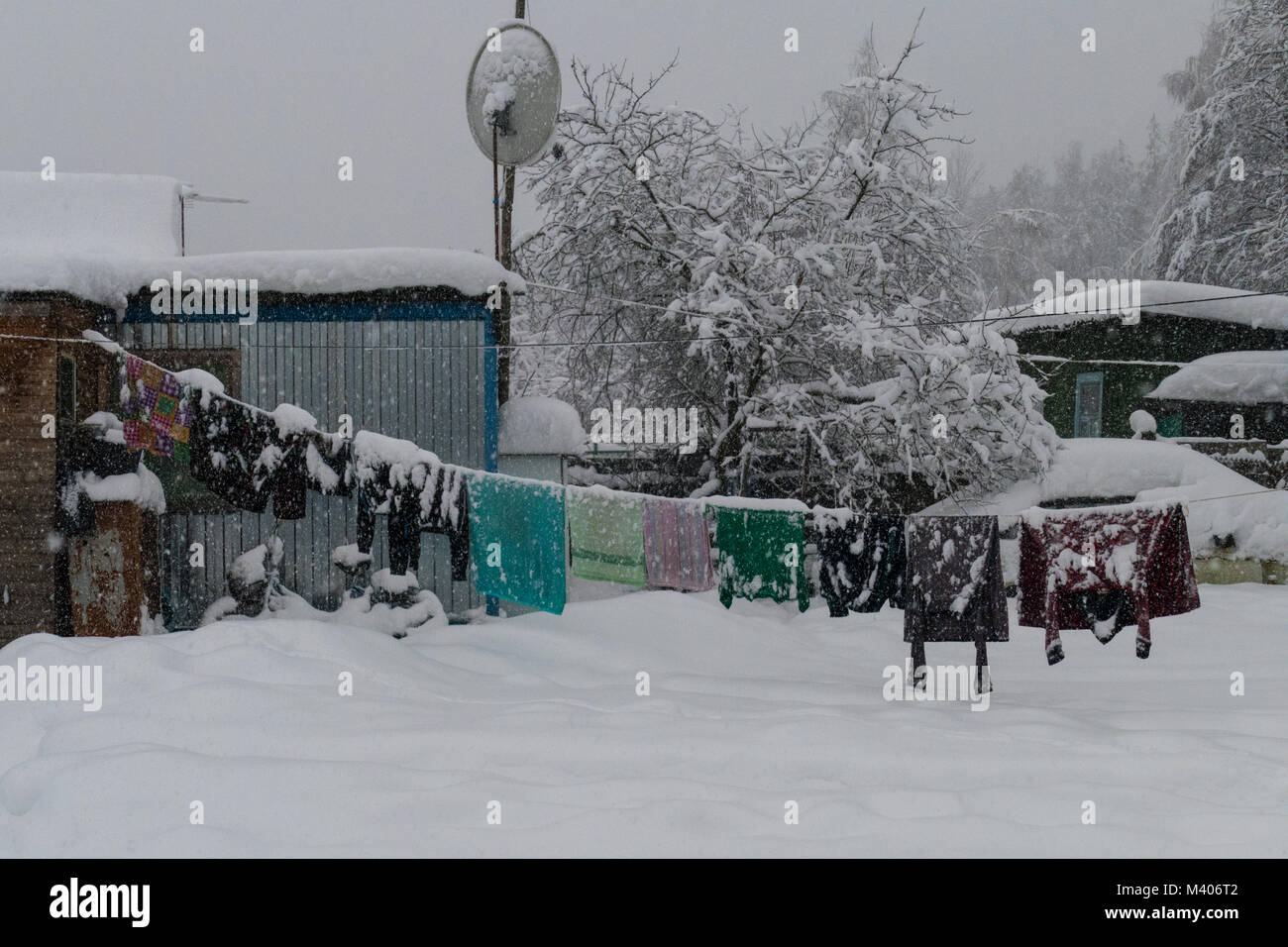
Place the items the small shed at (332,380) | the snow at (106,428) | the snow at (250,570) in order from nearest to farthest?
1. the snow at (106,428)
2. the snow at (250,570)
3. the small shed at (332,380)

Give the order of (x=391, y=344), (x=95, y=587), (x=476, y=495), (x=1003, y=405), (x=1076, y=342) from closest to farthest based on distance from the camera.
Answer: (x=476, y=495)
(x=95, y=587)
(x=391, y=344)
(x=1003, y=405)
(x=1076, y=342)

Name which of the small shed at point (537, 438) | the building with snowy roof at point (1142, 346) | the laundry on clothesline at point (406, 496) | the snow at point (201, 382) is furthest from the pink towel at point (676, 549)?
the building with snowy roof at point (1142, 346)

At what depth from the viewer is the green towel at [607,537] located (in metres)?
8.85

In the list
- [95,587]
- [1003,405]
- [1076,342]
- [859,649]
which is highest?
[1076,342]

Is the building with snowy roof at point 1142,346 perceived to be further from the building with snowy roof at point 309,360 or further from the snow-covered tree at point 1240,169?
the building with snowy roof at point 309,360

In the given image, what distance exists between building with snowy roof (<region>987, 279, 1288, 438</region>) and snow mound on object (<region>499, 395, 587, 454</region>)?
9392mm

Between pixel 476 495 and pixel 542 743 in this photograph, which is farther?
pixel 476 495

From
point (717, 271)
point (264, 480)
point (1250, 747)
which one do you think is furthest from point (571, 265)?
point (1250, 747)

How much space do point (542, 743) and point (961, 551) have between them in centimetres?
368

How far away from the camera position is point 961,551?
780 centimetres

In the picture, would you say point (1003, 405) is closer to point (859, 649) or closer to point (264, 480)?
point (859, 649)

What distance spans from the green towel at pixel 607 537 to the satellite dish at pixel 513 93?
15.1 ft

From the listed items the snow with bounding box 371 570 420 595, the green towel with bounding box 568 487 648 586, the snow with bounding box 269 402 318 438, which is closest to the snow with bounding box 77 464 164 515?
the snow with bounding box 371 570 420 595

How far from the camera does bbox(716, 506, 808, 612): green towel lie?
870 centimetres
